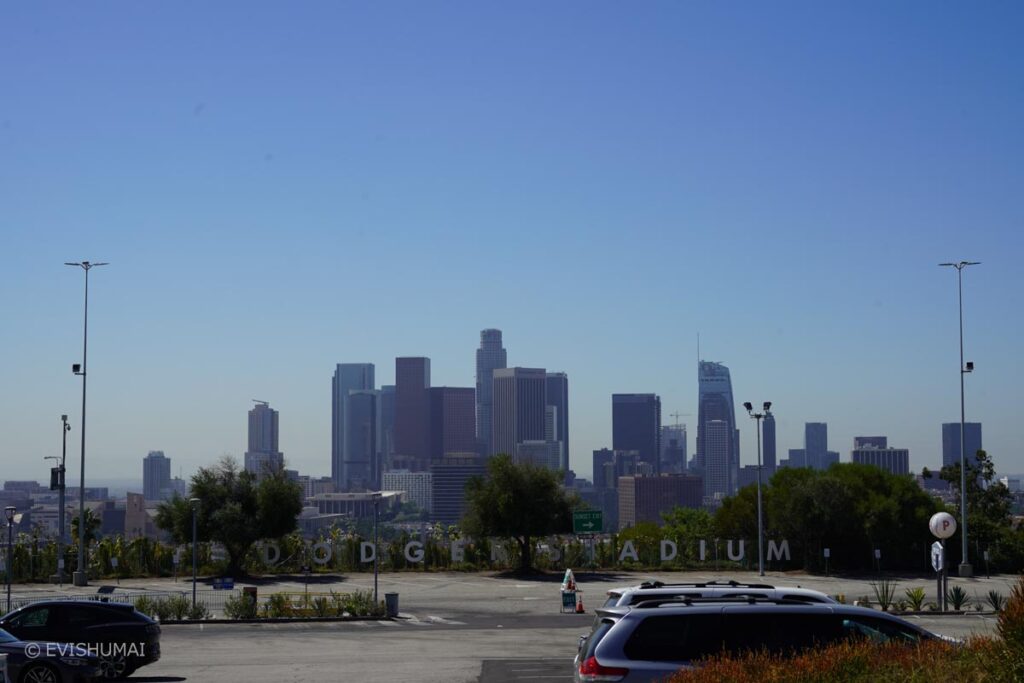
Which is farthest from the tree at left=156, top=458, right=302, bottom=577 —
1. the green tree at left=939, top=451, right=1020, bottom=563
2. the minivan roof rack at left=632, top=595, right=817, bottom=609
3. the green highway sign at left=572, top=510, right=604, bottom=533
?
the minivan roof rack at left=632, top=595, right=817, bottom=609

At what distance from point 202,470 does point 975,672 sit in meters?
45.8

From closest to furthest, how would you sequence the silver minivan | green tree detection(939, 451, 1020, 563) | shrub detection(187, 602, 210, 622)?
the silver minivan → shrub detection(187, 602, 210, 622) → green tree detection(939, 451, 1020, 563)

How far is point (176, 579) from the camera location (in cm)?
5069

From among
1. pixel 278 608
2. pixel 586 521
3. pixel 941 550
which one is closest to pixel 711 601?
pixel 278 608

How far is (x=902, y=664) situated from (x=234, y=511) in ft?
142

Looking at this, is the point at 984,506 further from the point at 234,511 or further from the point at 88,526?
the point at 88,526

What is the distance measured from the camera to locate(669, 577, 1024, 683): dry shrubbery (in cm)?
920

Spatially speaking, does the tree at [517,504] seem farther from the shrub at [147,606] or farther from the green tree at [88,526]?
the green tree at [88,526]

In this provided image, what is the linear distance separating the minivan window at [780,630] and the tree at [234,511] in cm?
3983

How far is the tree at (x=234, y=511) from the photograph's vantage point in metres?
50.2

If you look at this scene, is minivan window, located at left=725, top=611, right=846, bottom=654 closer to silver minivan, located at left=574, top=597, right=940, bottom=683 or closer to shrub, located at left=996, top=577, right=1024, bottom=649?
silver minivan, located at left=574, top=597, right=940, bottom=683

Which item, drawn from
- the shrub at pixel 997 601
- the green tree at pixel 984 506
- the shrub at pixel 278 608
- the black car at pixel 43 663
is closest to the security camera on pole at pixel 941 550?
the shrub at pixel 997 601

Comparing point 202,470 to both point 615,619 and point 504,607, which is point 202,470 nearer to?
point 504,607

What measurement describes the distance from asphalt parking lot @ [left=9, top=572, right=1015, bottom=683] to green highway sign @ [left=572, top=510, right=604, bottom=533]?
11.0ft
